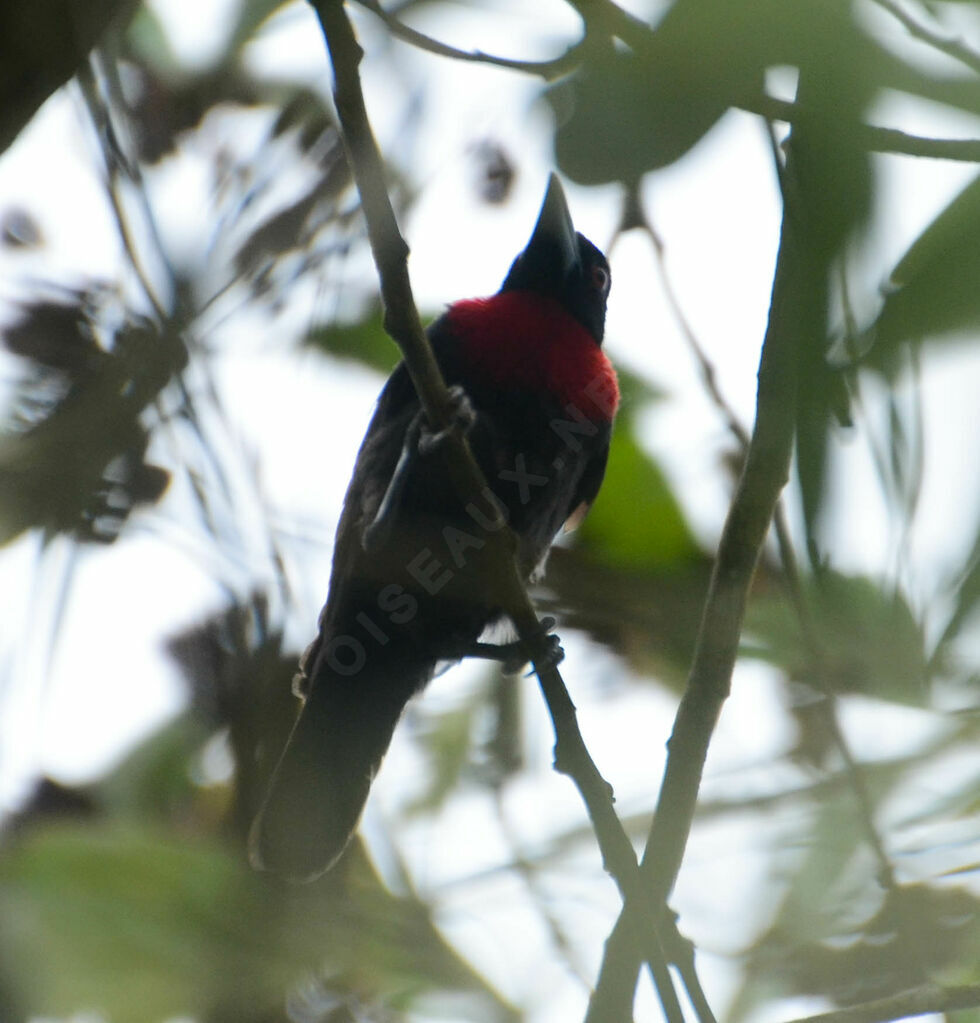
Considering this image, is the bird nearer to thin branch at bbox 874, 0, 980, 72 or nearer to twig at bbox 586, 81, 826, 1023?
twig at bbox 586, 81, 826, 1023

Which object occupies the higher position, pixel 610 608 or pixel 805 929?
pixel 610 608

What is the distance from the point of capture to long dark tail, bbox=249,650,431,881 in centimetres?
311

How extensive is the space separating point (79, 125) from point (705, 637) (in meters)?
1.48

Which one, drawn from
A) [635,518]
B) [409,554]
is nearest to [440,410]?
[409,554]

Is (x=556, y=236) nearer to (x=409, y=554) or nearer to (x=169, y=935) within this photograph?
(x=409, y=554)

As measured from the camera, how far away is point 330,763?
326cm

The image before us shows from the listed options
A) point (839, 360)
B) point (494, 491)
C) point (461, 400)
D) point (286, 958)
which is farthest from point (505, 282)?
point (839, 360)

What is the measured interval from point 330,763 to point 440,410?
1.32 meters

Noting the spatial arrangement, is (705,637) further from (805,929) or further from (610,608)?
(805,929)

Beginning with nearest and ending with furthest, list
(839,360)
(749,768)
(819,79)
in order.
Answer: (819,79)
(839,360)
(749,768)

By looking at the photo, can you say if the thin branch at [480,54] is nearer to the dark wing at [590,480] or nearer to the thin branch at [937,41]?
the thin branch at [937,41]

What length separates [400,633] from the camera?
130 inches

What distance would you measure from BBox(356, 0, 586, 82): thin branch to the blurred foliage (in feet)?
0.09

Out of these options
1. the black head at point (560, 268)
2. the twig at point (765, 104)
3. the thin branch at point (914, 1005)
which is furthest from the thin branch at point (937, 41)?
the black head at point (560, 268)
